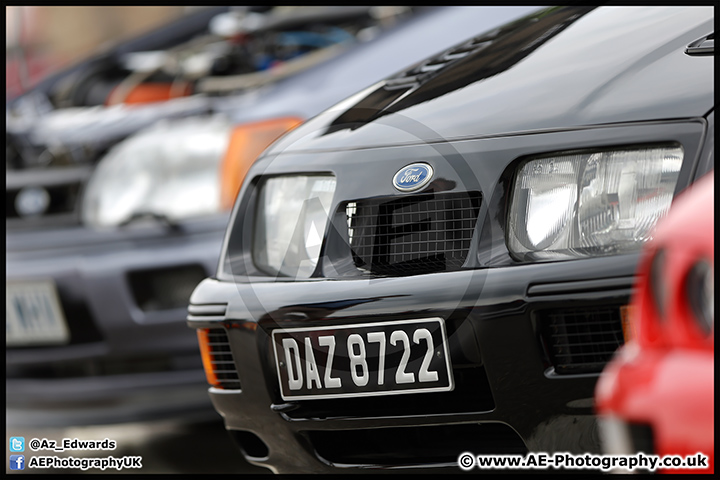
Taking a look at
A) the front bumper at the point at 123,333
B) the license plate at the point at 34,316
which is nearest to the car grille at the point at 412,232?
the front bumper at the point at 123,333

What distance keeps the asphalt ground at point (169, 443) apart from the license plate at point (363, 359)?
0.70 metres

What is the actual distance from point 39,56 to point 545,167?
23.0ft

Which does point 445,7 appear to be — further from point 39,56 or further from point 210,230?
point 39,56

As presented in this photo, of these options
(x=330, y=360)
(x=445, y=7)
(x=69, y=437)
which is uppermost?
(x=445, y=7)

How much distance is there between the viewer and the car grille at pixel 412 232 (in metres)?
1.57

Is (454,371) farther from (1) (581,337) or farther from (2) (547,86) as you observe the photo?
(2) (547,86)

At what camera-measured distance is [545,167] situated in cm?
151

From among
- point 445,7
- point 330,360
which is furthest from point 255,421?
point 445,7

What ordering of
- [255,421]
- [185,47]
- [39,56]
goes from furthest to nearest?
[39,56] < [185,47] < [255,421]

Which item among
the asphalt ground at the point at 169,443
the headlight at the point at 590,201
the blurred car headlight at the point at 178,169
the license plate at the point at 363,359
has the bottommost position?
the asphalt ground at the point at 169,443

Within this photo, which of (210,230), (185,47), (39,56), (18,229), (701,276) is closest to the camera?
(701,276)

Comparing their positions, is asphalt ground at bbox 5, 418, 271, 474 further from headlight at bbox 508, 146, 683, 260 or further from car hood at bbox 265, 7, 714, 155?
headlight at bbox 508, 146, 683, 260

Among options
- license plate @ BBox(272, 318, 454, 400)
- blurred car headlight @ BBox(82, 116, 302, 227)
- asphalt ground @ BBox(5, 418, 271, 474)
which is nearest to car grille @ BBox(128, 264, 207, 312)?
blurred car headlight @ BBox(82, 116, 302, 227)

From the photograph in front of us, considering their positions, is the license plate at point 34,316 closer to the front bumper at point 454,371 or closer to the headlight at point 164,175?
the headlight at point 164,175
